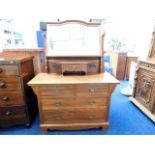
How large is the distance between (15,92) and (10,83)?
5.1 inches

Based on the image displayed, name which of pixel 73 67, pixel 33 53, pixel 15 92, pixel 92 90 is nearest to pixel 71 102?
pixel 92 90

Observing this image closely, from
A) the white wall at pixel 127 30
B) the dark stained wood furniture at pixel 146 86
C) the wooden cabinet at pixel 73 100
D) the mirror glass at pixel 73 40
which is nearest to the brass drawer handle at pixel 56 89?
the wooden cabinet at pixel 73 100

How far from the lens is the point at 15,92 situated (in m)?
1.56

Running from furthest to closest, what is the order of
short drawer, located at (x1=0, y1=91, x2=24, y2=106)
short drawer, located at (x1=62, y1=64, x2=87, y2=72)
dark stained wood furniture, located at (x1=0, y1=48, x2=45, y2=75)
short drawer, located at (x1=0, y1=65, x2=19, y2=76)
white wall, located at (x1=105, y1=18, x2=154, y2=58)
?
white wall, located at (x1=105, y1=18, x2=154, y2=58) → dark stained wood furniture, located at (x1=0, y1=48, x2=45, y2=75) → short drawer, located at (x1=62, y1=64, x2=87, y2=72) → short drawer, located at (x1=0, y1=91, x2=24, y2=106) → short drawer, located at (x1=0, y1=65, x2=19, y2=76)

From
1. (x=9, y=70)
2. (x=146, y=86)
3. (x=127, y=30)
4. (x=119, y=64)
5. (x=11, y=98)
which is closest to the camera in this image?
(x=9, y=70)

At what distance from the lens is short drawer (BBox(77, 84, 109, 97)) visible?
1491 millimetres

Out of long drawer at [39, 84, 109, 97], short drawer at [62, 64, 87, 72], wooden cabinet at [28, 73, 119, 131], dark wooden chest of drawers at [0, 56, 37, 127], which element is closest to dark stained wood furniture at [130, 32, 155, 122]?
wooden cabinet at [28, 73, 119, 131]

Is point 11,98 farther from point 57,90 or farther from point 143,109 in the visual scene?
point 143,109

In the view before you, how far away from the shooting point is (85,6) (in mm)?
2010

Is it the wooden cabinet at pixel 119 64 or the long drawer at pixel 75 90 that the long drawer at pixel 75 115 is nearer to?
the long drawer at pixel 75 90

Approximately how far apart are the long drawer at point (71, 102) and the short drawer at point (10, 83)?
0.35m

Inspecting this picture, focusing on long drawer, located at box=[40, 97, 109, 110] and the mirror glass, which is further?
the mirror glass

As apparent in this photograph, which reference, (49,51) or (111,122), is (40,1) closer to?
(49,51)

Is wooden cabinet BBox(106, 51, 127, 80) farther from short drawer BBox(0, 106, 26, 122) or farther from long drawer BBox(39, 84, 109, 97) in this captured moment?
short drawer BBox(0, 106, 26, 122)
